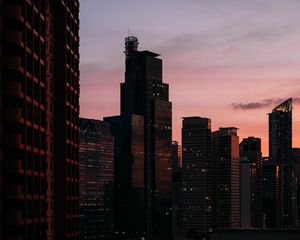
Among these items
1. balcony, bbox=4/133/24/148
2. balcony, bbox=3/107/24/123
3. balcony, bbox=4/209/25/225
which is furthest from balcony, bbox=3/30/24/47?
balcony, bbox=4/209/25/225

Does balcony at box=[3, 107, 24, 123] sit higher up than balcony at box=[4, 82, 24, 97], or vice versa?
balcony at box=[4, 82, 24, 97]

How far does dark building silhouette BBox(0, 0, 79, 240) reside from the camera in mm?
55812

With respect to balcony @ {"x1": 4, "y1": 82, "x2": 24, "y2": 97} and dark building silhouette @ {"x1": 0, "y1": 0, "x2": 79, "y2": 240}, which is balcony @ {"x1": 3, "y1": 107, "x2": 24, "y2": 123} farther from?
balcony @ {"x1": 4, "y1": 82, "x2": 24, "y2": 97}

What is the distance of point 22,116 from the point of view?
5816 cm

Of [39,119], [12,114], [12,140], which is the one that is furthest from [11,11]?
[39,119]

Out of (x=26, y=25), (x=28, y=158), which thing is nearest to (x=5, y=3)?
(x=26, y=25)

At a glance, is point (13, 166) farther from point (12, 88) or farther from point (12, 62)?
point (12, 62)

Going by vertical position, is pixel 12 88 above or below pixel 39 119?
above

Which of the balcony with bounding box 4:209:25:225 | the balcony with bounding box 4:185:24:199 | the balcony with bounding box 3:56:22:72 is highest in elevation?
the balcony with bounding box 3:56:22:72

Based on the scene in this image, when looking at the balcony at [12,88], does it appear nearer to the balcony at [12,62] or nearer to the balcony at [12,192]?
the balcony at [12,62]

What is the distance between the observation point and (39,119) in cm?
6444

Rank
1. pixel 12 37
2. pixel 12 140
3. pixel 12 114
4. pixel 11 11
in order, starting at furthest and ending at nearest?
pixel 11 11
pixel 12 37
pixel 12 114
pixel 12 140

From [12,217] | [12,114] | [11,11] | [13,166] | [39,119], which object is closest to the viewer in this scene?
[12,217]

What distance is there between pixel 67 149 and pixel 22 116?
19642 millimetres
